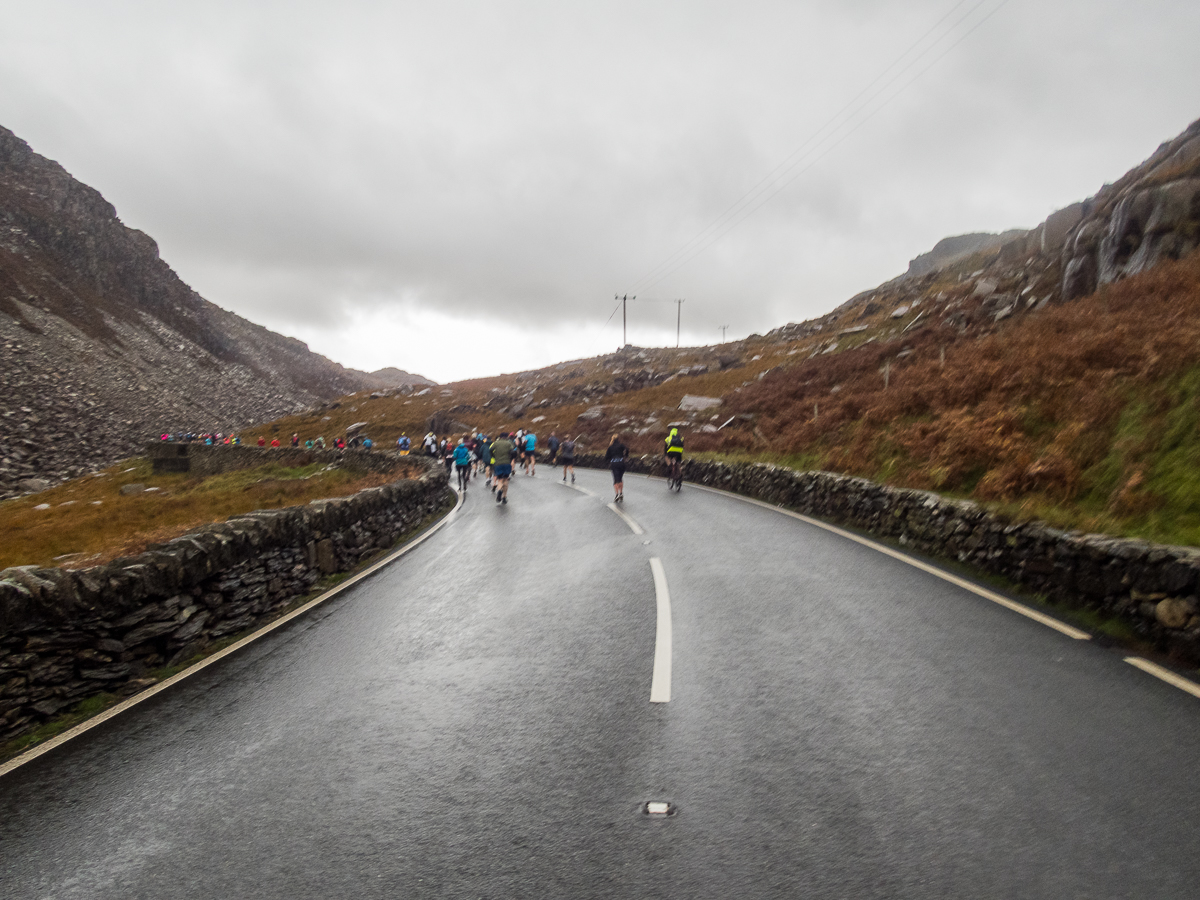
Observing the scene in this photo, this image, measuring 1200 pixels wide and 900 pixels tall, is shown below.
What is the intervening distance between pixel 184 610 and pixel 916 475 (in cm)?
1258

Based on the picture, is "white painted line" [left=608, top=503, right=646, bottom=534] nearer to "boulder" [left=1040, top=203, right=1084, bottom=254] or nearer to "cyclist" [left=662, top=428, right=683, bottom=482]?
"cyclist" [left=662, top=428, right=683, bottom=482]

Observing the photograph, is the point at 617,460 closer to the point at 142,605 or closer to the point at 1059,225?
the point at 142,605

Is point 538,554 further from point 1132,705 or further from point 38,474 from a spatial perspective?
point 38,474

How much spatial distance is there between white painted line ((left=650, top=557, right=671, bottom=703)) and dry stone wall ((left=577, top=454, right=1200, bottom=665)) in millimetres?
4066

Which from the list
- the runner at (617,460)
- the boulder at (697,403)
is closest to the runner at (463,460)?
the runner at (617,460)

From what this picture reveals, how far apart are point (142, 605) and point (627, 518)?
33.8 ft

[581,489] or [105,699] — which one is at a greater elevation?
[581,489]

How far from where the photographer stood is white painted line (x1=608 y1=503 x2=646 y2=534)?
44.6 feet

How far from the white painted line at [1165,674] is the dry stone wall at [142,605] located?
8.11m

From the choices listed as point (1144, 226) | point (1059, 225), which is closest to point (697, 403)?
point (1059, 225)

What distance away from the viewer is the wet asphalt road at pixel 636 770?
296 cm

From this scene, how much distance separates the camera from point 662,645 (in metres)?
6.18

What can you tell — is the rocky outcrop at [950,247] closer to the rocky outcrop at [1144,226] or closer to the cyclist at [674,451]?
the rocky outcrop at [1144,226]

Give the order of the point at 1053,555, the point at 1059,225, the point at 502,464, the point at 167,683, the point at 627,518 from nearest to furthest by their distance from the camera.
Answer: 1. the point at 167,683
2. the point at 1053,555
3. the point at 627,518
4. the point at 502,464
5. the point at 1059,225
